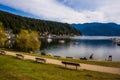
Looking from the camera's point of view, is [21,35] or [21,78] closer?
Answer: [21,78]

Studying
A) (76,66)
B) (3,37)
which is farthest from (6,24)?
(76,66)

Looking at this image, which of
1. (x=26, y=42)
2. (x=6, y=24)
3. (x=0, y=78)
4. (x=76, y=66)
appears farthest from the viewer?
(x=6, y=24)

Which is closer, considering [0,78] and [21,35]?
[0,78]

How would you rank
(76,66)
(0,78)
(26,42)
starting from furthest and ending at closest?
(26,42) < (76,66) < (0,78)

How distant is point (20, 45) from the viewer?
54.0 metres

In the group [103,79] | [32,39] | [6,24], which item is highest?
[6,24]

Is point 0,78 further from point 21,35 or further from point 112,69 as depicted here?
point 21,35

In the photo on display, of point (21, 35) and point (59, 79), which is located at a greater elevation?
point (21, 35)

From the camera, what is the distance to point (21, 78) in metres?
13.5

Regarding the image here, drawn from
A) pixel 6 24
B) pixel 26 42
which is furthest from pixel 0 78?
pixel 6 24

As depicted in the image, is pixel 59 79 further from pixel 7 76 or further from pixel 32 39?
pixel 32 39

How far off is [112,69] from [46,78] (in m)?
9.64

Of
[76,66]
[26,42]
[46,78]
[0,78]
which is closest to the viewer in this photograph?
[0,78]

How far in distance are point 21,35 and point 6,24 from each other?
125250mm
